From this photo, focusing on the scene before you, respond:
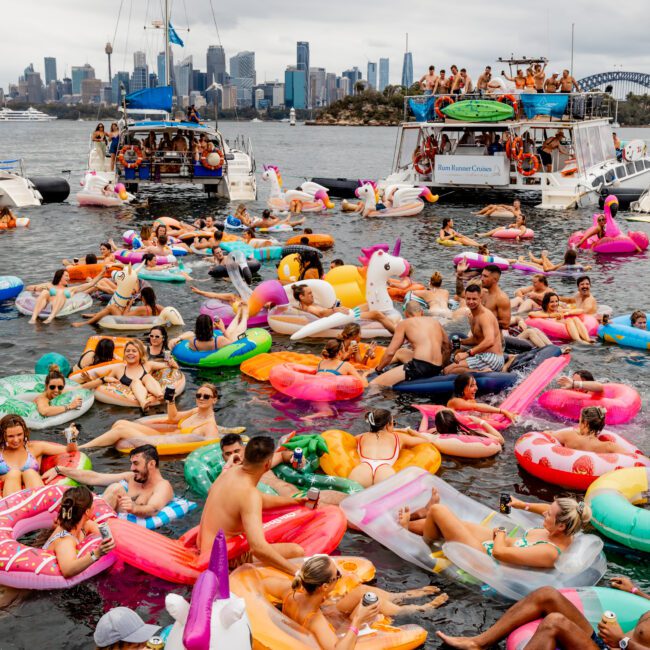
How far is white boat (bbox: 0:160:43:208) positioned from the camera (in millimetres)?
30906

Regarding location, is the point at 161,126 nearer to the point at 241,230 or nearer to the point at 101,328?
the point at 241,230

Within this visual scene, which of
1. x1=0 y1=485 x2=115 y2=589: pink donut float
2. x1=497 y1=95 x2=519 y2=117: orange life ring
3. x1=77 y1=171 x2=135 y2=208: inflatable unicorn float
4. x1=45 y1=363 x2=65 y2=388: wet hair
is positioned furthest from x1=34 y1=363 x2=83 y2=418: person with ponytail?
x1=497 y1=95 x2=519 y2=117: orange life ring

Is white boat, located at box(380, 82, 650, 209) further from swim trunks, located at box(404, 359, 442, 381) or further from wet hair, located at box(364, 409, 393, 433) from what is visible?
wet hair, located at box(364, 409, 393, 433)

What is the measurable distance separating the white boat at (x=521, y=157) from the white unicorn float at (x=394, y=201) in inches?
102

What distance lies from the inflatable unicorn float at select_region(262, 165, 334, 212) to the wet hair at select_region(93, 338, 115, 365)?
18.0 m

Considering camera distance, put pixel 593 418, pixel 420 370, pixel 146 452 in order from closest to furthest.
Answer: pixel 146 452
pixel 593 418
pixel 420 370

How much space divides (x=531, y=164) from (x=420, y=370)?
21.8 m

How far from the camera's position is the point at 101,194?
30.3m

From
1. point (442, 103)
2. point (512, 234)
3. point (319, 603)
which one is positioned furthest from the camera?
point (442, 103)

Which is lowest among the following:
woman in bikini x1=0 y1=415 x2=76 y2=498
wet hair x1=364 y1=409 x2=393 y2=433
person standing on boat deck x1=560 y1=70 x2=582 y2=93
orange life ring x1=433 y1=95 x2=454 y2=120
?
woman in bikini x1=0 y1=415 x2=76 y2=498

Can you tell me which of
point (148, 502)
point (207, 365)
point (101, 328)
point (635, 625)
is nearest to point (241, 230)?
point (101, 328)

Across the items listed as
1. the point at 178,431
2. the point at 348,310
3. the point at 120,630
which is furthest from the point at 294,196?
the point at 120,630

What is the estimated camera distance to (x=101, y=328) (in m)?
14.5

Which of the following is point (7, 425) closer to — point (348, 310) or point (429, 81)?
point (348, 310)
